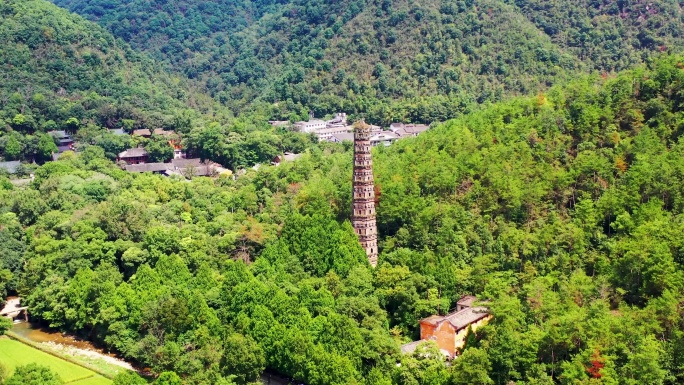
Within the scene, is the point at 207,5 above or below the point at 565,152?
above

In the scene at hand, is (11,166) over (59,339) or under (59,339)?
over

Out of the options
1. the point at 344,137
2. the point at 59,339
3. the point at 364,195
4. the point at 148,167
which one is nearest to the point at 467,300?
the point at 364,195

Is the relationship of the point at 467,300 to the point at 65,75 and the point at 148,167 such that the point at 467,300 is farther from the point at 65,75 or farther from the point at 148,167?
the point at 65,75

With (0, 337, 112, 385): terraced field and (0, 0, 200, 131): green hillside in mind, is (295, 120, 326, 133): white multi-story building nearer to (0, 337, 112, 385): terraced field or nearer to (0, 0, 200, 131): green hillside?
(0, 0, 200, 131): green hillside

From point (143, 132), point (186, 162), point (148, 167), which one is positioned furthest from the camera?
point (143, 132)

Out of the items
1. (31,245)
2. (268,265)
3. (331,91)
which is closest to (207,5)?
(331,91)

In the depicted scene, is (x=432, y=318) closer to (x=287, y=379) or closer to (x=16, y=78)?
(x=287, y=379)
